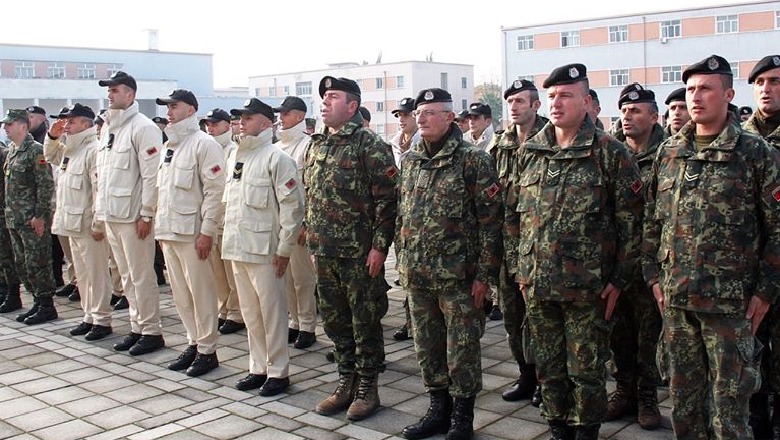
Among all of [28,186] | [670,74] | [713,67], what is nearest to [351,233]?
[713,67]

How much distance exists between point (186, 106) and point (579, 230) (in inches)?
148

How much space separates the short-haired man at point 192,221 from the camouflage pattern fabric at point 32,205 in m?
2.52

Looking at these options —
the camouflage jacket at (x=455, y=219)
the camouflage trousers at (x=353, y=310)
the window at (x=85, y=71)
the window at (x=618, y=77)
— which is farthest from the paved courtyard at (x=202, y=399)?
the window at (x=85, y=71)

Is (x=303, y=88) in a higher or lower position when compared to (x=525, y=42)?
lower

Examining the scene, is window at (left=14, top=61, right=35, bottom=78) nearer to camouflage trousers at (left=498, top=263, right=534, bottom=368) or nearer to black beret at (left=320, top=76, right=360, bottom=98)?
black beret at (left=320, top=76, right=360, bottom=98)

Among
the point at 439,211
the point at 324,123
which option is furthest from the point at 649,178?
the point at 324,123

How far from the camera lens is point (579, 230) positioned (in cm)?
395

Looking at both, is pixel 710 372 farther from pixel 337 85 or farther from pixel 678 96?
pixel 337 85

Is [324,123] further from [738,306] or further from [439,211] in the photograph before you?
[738,306]

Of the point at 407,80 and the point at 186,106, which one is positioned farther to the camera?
the point at 407,80

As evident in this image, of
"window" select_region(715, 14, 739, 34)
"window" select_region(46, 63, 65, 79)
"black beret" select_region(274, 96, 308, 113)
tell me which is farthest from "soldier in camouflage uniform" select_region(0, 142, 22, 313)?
"window" select_region(46, 63, 65, 79)

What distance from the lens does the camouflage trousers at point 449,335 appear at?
4402mm

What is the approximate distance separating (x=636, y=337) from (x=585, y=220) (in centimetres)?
123

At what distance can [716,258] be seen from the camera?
356 cm
